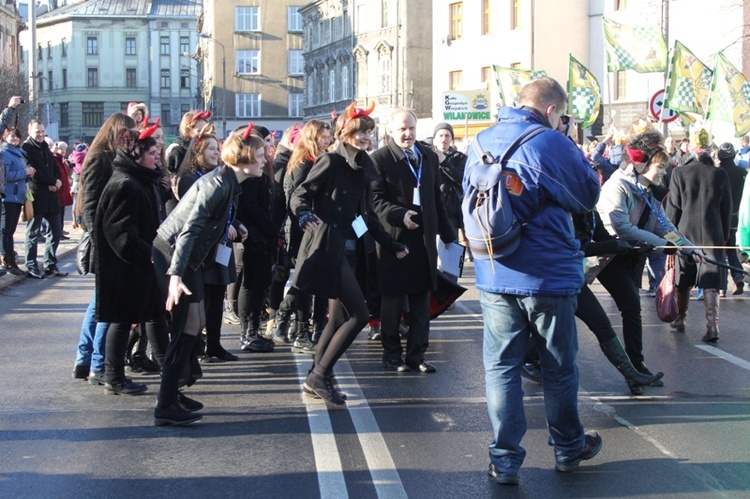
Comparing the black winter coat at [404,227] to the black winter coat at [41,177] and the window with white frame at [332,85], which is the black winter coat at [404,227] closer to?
the black winter coat at [41,177]

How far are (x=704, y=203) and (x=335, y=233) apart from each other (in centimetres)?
510

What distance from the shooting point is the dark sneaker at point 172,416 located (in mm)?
6191

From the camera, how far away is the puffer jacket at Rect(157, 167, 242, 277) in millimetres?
5992

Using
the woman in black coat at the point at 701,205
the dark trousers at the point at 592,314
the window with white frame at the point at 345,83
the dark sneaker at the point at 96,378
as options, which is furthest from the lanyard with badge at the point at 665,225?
the window with white frame at the point at 345,83

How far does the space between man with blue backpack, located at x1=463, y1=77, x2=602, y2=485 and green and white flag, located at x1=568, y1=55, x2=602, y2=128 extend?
20.1 meters

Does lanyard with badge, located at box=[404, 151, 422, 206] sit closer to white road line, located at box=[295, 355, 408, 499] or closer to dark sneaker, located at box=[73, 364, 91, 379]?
white road line, located at box=[295, 355, 408, 499]

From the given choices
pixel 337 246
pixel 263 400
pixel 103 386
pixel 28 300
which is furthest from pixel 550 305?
pixel 28 300

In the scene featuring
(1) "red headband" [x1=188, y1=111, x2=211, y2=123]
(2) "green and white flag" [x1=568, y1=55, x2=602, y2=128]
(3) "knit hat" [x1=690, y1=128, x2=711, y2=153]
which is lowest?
(3) "knit hat" [x1=690, y1=128, x2=711, y2=153]

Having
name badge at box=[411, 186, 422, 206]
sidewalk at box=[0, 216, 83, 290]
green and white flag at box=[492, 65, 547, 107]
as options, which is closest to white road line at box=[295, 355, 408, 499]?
name badge at box=[411, 186, 422, 206]

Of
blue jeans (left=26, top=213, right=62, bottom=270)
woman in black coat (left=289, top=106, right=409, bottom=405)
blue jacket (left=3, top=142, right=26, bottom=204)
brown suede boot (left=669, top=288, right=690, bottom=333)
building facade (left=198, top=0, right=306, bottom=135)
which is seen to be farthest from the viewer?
building facade (left=198, top=0, right=306, bottom=135)

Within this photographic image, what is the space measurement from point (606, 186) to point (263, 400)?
9.56ft

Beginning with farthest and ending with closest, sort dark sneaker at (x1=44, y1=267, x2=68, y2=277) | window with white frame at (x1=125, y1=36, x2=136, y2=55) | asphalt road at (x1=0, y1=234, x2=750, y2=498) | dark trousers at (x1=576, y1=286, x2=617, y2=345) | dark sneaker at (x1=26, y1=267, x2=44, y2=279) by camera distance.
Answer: window with white frame at (x1=125, y1=36, x2=136, y2=55) → dark sneaker at (x1=44, y1=267, x2=68, y2=277) → dark sneaker at (x1=26, y1=267, x2=44, y2=279) → dark trousers at (x1=576, y1=286, x2=617, y2=345) → asphalt road at (x1=0, y1=234, x2=750, y2=498)

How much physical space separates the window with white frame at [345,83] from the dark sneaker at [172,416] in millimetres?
60649

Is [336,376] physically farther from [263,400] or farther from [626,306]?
[626,306]
